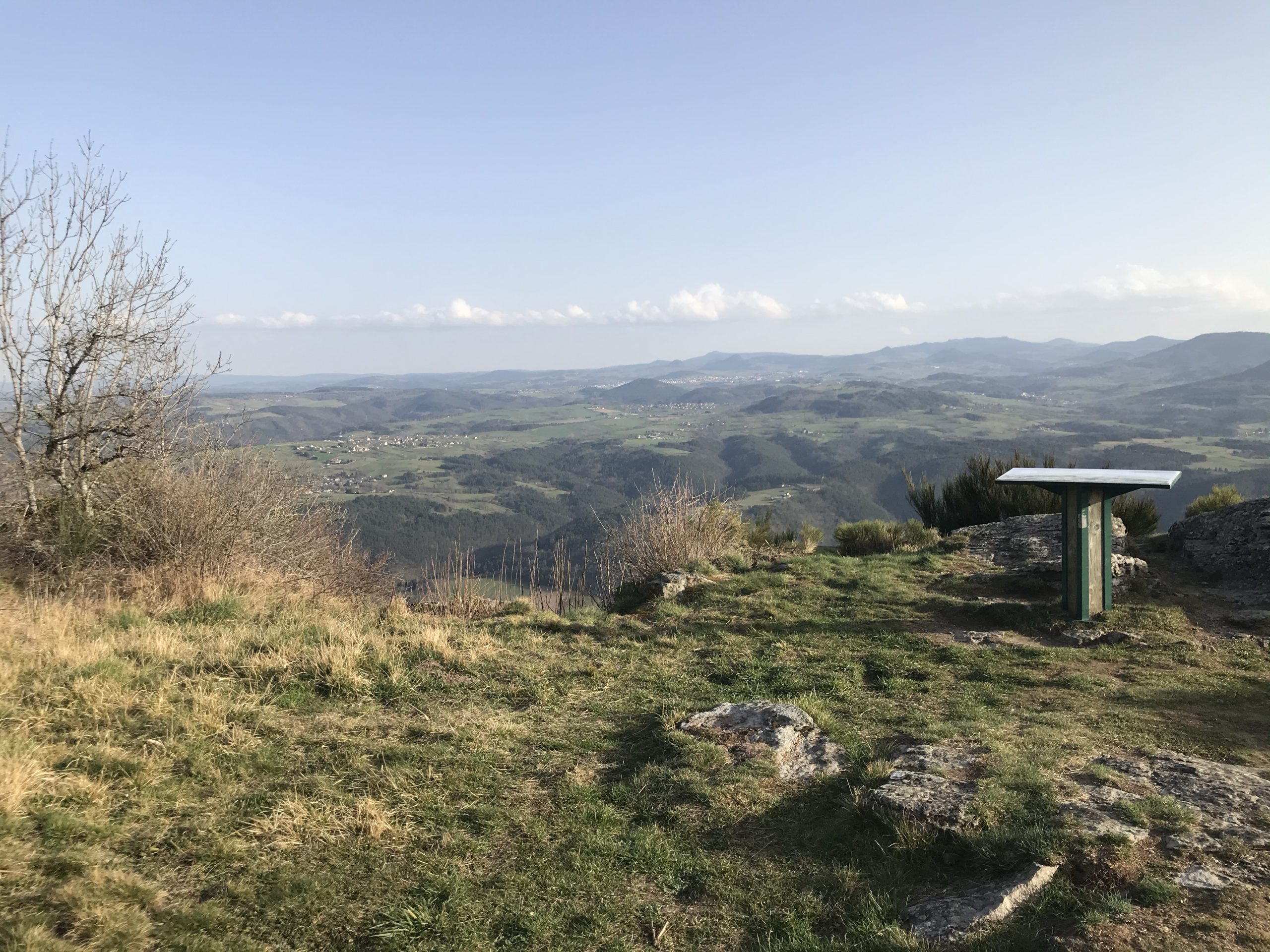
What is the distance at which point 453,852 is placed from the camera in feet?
11.4

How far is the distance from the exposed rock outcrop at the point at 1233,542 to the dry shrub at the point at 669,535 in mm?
6072

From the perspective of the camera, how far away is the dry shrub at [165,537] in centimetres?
807

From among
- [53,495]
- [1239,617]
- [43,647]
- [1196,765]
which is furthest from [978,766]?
[53,495]

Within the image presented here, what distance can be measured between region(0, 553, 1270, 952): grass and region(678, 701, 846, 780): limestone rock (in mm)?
149

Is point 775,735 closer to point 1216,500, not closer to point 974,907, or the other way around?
point 974,907

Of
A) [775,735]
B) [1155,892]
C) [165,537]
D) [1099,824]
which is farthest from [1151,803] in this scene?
[165,537]

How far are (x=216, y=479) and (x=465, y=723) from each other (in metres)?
6.50

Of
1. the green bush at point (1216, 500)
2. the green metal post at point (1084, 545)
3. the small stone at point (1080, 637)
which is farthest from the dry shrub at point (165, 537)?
the green bush at point (1216, 500)

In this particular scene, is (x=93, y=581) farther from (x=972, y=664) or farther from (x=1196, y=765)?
(x=1196, y=765)

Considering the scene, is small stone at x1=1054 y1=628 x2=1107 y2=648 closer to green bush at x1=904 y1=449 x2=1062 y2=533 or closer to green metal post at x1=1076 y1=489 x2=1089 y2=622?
green metal post at x1=1076 y1=489 x2=1089 y2=622

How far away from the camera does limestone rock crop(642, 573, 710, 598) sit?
9.11 metres

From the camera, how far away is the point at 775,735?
188 inches

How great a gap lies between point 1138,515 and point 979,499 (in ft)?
8.78

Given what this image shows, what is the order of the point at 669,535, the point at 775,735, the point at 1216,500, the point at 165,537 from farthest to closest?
the point at 1216,500 < the point at 669,535 < the point at 165,537 < the point at 775,735
